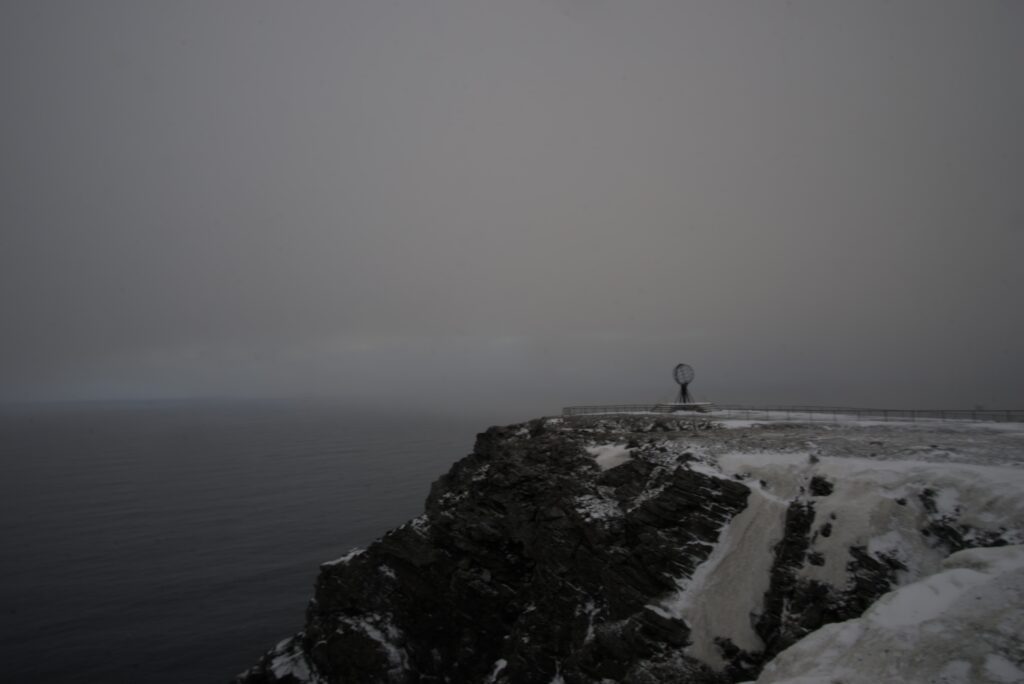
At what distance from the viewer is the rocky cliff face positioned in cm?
1931

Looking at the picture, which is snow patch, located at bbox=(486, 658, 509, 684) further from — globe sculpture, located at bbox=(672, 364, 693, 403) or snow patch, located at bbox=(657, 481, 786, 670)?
globe sculpture, located at bbox=(672, 364, 693, 403)

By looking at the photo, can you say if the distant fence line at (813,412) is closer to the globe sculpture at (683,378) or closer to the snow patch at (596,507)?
the globe sculpture at (683,378)

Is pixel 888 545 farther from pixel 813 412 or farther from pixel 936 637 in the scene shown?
pixel 813 412

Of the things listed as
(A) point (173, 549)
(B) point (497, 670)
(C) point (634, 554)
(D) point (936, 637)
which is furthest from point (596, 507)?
(A) point (173, 549)

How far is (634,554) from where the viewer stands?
79.9 ft

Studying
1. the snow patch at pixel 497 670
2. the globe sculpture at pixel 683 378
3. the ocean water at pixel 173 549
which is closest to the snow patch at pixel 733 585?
the snow patch at pixel 497 670

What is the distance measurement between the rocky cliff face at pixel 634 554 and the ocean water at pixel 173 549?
12605 millimetres

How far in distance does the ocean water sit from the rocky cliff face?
12.6 m

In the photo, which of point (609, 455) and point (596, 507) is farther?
point (609, 455)

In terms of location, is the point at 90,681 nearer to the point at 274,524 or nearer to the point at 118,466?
the point at 274,524

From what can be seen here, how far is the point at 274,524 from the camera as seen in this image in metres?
68.4

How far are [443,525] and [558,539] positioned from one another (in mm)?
10475

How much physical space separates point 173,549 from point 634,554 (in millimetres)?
60132

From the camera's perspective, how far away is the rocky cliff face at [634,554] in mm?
19312
